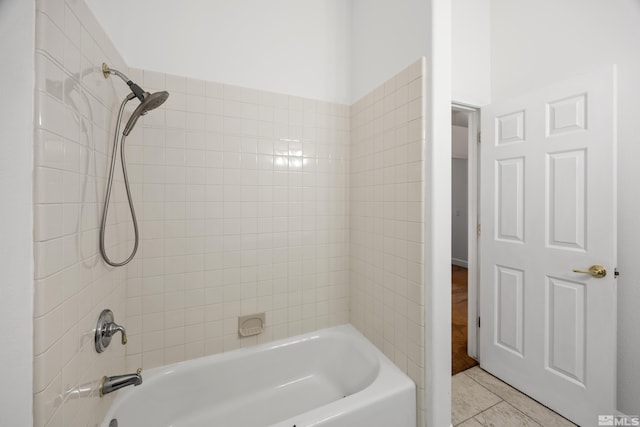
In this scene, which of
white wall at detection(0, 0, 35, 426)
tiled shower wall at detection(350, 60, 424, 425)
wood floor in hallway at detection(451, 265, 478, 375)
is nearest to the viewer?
white wall at detection(0, 0, 35, 426)

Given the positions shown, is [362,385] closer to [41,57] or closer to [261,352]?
[261,352]

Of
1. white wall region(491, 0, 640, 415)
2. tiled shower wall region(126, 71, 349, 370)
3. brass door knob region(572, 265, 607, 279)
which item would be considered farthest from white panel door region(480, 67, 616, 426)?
tiled shower wall region(126, 71, 349, 370)

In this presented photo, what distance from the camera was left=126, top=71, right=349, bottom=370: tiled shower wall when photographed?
1311 millimetres

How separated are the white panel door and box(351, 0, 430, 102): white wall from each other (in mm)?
1022

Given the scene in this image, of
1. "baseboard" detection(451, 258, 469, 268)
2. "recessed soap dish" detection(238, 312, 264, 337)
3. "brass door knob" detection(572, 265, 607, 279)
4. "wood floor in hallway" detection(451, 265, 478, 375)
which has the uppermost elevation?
"brass door knob" detection(572, 265, 607, 279)

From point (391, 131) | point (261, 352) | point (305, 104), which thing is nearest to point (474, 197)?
point (391, 131)

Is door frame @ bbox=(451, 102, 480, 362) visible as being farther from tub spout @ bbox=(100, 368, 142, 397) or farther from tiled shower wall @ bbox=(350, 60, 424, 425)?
tub spout @ bbox=(100, 368, 142, 397)

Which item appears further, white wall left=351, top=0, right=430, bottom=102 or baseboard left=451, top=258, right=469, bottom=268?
baseboard left=451, top=258, right=469, bottom=268

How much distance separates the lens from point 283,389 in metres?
1.51

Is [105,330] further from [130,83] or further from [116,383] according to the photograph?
[130,83]

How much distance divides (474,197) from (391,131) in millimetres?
1151

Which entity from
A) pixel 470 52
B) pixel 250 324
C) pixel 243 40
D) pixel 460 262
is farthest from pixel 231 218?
pixel 460 262

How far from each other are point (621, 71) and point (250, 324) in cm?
262

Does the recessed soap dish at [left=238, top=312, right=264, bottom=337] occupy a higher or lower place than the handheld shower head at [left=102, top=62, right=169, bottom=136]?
lower
